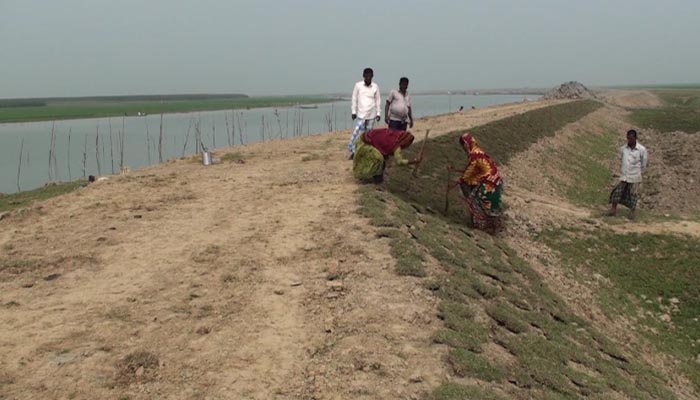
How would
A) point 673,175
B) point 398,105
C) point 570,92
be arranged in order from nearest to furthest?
point 398,105, point 673,175, point 570,92

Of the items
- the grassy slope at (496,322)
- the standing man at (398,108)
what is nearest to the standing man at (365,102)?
the standing man at (398,108)

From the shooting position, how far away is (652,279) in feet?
31.6

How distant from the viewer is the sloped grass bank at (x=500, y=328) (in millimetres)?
4984

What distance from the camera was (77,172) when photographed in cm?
2761

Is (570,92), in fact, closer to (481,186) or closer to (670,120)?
(670,120)

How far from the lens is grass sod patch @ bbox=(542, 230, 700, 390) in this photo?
8.24m

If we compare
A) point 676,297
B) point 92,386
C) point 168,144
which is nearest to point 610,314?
point 676,297

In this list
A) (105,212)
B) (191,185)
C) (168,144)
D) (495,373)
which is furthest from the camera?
(168,144)

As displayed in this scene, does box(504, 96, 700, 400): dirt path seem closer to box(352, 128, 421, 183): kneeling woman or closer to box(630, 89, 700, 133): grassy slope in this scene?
box(352, 128, 421, 183): kneeling woman

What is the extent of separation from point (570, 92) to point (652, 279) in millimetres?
49150

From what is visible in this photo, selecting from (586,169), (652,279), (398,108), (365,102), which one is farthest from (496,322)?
(586,169)

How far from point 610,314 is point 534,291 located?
159 cm

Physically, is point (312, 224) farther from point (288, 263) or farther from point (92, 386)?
point (92, 386)

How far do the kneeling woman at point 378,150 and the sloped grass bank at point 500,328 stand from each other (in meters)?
0.62
